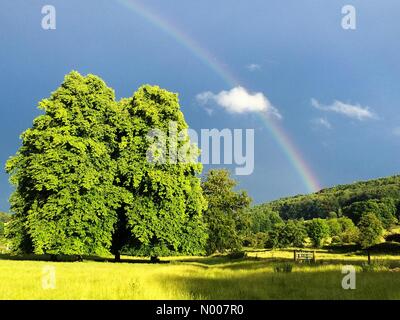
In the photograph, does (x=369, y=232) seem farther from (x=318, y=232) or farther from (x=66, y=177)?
(x=66, y=177)

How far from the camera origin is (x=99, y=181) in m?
36.7

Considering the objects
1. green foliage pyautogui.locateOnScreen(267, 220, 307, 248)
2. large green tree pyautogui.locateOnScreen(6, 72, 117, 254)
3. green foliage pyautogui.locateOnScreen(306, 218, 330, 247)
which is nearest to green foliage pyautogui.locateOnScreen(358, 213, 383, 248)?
green foliage pyautogui.locateOnScreen(306, 218, 330, 247)

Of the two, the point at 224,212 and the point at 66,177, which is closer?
the point at 66,177

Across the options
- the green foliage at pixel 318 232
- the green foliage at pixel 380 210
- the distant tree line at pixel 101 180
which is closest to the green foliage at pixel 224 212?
the distant tree line at pixel 101 180

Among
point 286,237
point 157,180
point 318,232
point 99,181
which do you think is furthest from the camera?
point 318,232

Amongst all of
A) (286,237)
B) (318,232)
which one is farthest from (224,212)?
(318,232)

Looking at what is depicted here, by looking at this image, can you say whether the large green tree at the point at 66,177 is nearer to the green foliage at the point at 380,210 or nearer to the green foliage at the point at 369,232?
the green foliage at the point at 369,232

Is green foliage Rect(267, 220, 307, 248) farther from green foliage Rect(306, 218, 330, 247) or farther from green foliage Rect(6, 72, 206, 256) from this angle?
green foliage Rect(6, 72, 206, 256)

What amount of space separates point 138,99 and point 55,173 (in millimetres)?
9556

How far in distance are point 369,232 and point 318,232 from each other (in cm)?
4593

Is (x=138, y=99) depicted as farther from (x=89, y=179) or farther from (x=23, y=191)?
(x=23, y=191)

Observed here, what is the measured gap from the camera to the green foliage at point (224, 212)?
2451 inches

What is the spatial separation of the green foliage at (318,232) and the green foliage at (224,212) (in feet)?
206

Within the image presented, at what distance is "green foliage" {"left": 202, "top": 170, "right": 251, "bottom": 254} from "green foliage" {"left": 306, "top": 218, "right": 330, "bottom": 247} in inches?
2470
